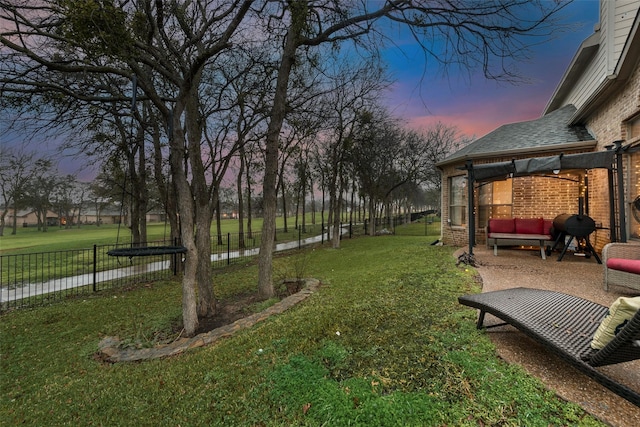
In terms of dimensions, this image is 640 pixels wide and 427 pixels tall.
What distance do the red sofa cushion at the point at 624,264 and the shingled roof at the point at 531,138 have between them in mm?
5013

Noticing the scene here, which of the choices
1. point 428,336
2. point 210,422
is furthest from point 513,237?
point 210,422

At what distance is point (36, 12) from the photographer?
13.2 feet

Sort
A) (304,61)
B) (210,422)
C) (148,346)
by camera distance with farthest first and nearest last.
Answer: (304,61)
(148,346)
(210,422)

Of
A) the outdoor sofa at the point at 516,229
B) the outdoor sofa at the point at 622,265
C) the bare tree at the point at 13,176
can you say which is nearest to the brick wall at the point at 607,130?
the outdoor sofa at the point at 516,229

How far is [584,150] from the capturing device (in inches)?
294

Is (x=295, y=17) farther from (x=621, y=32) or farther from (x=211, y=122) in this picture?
(x=621, y=32)

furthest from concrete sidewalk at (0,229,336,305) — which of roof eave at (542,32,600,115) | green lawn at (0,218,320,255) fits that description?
roof eave at (542,32,600,115)

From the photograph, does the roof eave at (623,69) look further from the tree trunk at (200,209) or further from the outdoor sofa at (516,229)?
the tree trunk at (200,209)

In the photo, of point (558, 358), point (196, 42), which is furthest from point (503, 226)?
point (196, 42)

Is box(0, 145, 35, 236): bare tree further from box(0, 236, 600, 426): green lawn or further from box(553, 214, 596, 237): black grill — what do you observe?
box(553, 214, 596, 237): black grill

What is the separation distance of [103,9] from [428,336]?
197 inches

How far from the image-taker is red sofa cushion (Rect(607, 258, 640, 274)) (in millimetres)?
3713

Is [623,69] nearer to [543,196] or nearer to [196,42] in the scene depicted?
[543,196]

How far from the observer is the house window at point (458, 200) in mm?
9906
